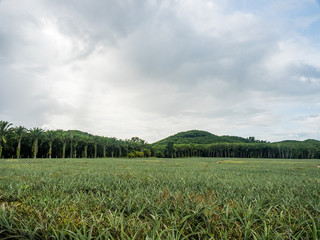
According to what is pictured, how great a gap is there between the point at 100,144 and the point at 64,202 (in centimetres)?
8449

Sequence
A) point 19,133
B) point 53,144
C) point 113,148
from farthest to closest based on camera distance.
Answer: point 113,148
point 53,144
point 19,133

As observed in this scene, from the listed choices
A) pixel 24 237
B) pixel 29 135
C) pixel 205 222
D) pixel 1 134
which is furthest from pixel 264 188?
pixel 29 135

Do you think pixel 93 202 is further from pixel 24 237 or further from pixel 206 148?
pixel 206 148

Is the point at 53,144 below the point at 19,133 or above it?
below

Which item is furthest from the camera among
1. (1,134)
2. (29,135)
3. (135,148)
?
(135,148)

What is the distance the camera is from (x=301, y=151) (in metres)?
109

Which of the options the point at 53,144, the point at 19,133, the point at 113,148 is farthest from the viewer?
the point at 113,148

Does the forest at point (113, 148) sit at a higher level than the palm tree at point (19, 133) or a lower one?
lower

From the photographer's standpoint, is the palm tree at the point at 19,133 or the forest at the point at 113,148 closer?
the palm tree at the point at 19,133

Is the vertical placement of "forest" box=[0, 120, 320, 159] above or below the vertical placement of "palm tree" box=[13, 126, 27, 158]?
below

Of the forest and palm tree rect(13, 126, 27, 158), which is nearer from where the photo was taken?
palm tree rect(13, 126, 27, 158)

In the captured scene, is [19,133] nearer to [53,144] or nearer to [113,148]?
[53,144]

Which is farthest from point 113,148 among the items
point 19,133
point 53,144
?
point 19,133

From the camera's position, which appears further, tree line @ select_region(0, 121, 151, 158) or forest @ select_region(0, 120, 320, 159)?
forest @ select_region(0, 120, 320, 159)
